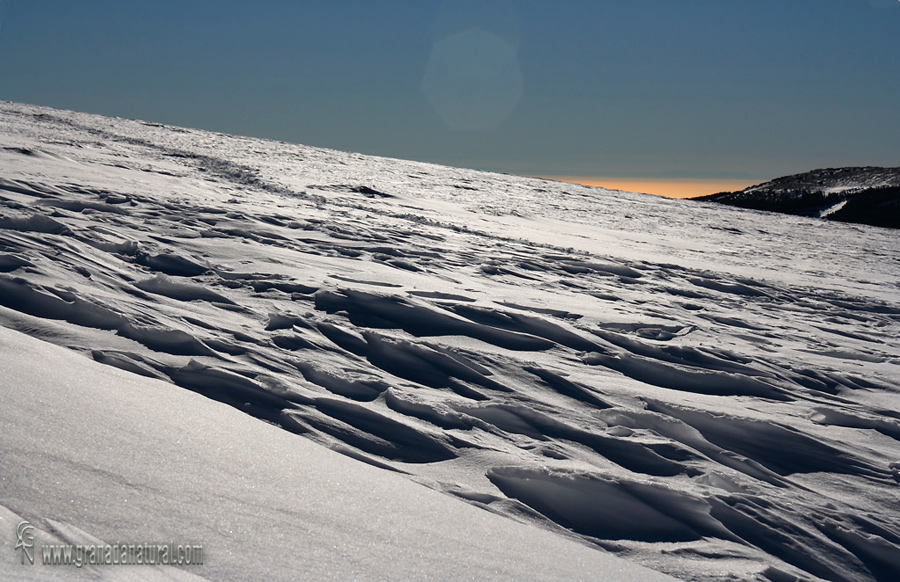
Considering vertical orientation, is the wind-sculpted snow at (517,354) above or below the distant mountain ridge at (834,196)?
below

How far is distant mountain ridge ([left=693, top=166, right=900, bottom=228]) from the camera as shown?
19969 mm

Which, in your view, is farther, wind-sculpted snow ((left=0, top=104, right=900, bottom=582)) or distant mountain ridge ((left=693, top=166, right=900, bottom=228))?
distant mountain ridge ((left=693, top=166, right=900, bottom=228))

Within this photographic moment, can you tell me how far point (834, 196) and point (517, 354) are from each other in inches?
977

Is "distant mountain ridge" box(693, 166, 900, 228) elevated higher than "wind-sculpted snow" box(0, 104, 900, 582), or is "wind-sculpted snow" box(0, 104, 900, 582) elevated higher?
"distant mountain ridge" box(693, 166, 900, 228)

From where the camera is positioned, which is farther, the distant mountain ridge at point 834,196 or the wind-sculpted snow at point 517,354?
the distant mountain ridge at point 834,196

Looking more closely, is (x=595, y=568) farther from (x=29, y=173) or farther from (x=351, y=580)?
(x=29, y=173)

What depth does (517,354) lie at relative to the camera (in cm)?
376

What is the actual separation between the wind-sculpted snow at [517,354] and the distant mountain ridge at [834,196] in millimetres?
13956

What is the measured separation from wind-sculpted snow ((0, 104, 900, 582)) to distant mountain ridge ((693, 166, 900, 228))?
45.8 feet

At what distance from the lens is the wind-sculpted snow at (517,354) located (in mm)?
2367

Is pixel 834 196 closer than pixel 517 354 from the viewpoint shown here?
No

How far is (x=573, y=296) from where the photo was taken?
5.41 m

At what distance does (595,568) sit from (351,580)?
74 cm

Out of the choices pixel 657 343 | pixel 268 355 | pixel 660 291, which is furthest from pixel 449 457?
pixel 660 291
